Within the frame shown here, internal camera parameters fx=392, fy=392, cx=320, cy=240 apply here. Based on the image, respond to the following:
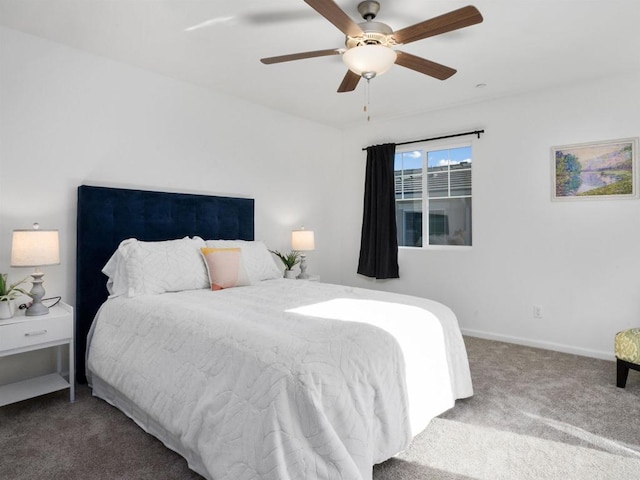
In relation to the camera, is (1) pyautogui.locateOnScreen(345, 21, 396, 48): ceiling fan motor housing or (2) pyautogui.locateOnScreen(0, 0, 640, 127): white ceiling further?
(2) pyautogui.locateOnScreen(0, 0, 640, 127): white ceiling

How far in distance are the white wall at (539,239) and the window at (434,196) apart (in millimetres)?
168

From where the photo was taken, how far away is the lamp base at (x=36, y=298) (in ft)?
8.21

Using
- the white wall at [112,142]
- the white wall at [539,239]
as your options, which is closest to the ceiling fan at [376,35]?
the white wall at [112,142]

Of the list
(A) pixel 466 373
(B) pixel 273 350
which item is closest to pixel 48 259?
(B) pixel 273 350

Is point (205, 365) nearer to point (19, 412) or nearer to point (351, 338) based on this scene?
point (351, 338)

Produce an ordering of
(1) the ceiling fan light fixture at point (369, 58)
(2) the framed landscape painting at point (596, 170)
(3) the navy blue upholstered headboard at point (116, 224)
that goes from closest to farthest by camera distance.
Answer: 1. (1) the ceiling fan light fixture at point (369, 58)
2. (3) the navy blue upholstered headboard at point (116, 224)
3. (2) the framed landscape painting at point (596, 170)

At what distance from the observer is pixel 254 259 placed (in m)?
3.51

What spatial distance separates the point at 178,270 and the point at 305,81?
2.07 metres

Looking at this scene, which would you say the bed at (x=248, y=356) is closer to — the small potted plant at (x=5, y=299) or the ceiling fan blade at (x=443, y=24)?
the small potted plant at (x=5, y=299)

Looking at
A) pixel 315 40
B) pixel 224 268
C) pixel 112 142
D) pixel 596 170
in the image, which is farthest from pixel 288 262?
pixel 596 170

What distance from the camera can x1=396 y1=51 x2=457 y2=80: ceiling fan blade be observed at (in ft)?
7.86

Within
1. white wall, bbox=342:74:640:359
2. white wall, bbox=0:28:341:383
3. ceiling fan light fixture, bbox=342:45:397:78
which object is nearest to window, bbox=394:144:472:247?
white wall, bbox=342:74:640:359

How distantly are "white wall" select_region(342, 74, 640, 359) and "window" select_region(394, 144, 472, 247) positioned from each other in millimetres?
168

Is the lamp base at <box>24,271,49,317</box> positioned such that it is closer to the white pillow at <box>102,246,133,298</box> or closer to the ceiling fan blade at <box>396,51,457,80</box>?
the white pillow at <box>102,246,133,298</box>
